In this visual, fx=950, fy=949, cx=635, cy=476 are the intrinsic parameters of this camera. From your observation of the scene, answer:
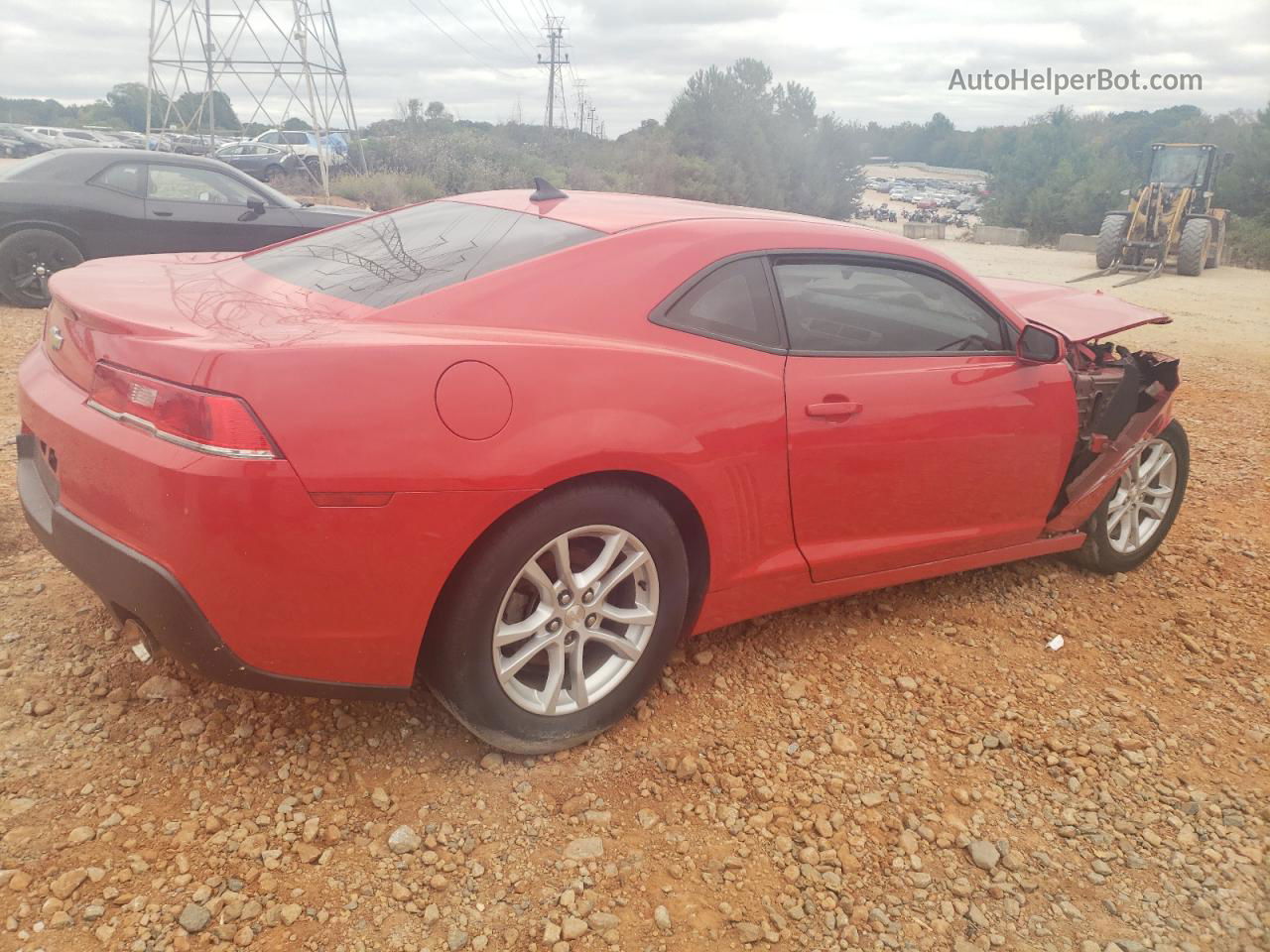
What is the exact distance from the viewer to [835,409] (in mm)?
2855

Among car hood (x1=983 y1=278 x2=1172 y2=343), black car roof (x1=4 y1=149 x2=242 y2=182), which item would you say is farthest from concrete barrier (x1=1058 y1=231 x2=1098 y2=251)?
car hood (x1=983 y1=278 x2=1172 y2=343)

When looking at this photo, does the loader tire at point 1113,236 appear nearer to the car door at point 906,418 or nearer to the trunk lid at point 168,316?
the car door at point 906,418

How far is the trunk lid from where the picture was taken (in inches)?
83.0

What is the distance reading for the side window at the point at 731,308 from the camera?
267 centimetres

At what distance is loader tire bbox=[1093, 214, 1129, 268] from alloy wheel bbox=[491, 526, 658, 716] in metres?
20.3

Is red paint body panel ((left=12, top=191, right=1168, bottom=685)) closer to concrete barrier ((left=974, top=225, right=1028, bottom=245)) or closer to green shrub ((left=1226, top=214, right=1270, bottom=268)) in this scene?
green shrub ((left=1226, top=214, right=1270, bottom=268))

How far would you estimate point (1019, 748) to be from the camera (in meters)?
2.88

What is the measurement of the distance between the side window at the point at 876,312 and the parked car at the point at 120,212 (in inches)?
273

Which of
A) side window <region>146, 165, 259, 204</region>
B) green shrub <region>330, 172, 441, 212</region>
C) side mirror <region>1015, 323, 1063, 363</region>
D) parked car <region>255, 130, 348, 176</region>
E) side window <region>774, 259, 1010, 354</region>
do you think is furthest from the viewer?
parked car <region>255, 130, 348, 176</region>

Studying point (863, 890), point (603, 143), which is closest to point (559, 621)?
point (863, 890)

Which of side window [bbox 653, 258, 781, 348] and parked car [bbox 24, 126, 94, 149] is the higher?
parked car [bbox 24, 126, 94, 149]

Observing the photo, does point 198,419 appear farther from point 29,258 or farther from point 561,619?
point 29,258

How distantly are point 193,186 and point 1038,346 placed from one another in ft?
26.1

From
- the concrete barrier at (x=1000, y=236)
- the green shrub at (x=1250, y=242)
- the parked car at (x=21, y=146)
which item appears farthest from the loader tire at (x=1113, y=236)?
the parked car at (x=21, y=146)
